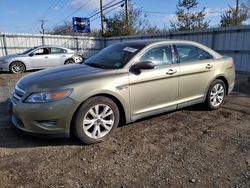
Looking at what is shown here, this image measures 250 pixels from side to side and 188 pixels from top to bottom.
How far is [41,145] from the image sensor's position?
3.66 metres

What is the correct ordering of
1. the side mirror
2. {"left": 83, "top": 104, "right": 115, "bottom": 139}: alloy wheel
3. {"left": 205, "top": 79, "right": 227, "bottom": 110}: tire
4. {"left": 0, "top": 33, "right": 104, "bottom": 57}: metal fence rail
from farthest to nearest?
1. {"left": 0, "top": 33, "right": 104, "bottom": 57}: metal fence rail
2. {"left": 205, "top": 79, "right": 227, "bottom": 110}: tire
3. the side mirror
4. {"left": 83, "top": 104, "right": 115, "bottom": 139}: alloy wheel

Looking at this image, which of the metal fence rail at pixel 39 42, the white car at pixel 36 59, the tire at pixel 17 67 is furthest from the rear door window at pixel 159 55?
the metal fence rail at pixel 39 42

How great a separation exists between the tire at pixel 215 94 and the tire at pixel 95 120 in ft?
7.57

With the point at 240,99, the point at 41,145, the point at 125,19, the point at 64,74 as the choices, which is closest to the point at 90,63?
the point at 64,74

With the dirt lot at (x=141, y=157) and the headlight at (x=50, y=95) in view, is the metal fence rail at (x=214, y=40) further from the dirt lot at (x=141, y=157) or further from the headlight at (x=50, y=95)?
the headlight at (x=50, y=95)

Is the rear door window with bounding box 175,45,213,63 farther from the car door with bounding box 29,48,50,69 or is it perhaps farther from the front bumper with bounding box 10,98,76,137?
the car door with bounding box 29,48,50,69

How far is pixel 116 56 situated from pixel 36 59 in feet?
29.0

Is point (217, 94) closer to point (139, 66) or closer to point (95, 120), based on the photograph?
point (139, 66)

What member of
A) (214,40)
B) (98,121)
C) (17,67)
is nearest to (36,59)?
(17,67)

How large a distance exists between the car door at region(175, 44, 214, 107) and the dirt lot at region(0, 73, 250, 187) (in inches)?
20.5

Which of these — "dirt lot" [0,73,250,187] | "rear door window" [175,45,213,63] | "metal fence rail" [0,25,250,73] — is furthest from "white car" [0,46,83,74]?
"rear door window" [175,45,213,63]

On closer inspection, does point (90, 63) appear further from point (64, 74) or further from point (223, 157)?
point (223, 157)

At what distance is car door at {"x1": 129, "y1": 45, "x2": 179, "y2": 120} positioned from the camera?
4.01 m

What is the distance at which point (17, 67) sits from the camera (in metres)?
11.8
